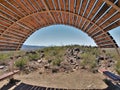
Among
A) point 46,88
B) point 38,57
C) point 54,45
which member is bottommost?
point 46,88

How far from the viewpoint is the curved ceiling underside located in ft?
18.7

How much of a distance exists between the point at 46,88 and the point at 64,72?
4932 millimetres

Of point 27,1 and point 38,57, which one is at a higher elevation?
point 27,1

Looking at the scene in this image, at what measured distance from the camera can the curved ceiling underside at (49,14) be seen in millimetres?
5693

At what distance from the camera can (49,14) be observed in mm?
7703

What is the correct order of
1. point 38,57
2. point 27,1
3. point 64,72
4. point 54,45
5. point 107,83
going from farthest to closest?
1. point 54,45
2. point 38,57
3. point 64,72
4. point 107,83
5. point 27,1

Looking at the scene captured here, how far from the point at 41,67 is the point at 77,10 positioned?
30.3 feet

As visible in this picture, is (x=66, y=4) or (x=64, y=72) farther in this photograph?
(x=64, y=72)

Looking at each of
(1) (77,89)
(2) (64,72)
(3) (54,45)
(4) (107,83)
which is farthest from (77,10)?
(3) (54,45)

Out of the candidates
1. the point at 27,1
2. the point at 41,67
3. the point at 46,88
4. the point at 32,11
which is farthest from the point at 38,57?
the point at 27,1

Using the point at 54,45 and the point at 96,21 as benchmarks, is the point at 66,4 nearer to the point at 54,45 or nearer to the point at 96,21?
the point at 96,21

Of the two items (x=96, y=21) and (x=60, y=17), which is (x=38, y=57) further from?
(x=96, y=21)

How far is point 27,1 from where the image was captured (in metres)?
5.92

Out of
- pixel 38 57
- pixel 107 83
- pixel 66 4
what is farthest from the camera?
pixel 38 57
